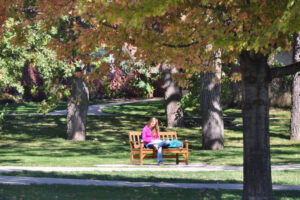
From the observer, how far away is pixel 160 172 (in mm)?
14016

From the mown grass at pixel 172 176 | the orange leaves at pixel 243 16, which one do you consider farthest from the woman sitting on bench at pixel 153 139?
the orange leaves at pixel 243 16

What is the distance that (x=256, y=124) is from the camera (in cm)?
852

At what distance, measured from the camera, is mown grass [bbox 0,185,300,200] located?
32.2 ft

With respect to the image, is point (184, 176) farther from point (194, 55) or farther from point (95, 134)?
point (95, 134)

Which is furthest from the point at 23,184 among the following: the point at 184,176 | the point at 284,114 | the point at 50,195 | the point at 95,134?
the point at 284,114

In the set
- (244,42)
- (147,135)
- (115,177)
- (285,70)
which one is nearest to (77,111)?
(147,135)

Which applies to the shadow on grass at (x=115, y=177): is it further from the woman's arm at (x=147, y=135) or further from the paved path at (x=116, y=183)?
the woman's arm at (x=147, y=135)

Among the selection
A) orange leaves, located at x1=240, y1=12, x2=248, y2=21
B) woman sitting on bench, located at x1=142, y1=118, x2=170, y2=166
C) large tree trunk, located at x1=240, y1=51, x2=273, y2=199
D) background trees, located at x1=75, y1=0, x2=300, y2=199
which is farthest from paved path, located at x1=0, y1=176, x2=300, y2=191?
woman sitting on bench, located at x1=142, y1=118, x2=170, y2=166

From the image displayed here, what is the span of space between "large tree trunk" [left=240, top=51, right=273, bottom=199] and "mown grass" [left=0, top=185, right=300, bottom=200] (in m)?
1.22

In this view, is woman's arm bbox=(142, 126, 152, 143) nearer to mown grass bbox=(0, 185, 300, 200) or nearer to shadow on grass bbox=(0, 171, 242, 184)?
shadow on grass bbox=(0, 171, 242, 184)

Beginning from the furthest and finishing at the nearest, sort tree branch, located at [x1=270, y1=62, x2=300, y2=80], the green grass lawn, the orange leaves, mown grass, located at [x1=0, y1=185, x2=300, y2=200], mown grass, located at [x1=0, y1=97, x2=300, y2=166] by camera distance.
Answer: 1. mown grass, located at [x1=0, y1=97, x2=300, y2=166]
2. the green grass lawn
3. mown grass, located at [x1=0, y1=185, x2=300, y2=200]
4. tree branch, located at [x1=270, y1=62, x2=300, y2=80]
5. the orange leaves

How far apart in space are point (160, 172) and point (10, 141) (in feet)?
50.1

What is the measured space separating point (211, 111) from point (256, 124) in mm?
13788

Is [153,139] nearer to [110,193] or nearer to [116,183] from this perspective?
[116,183]
